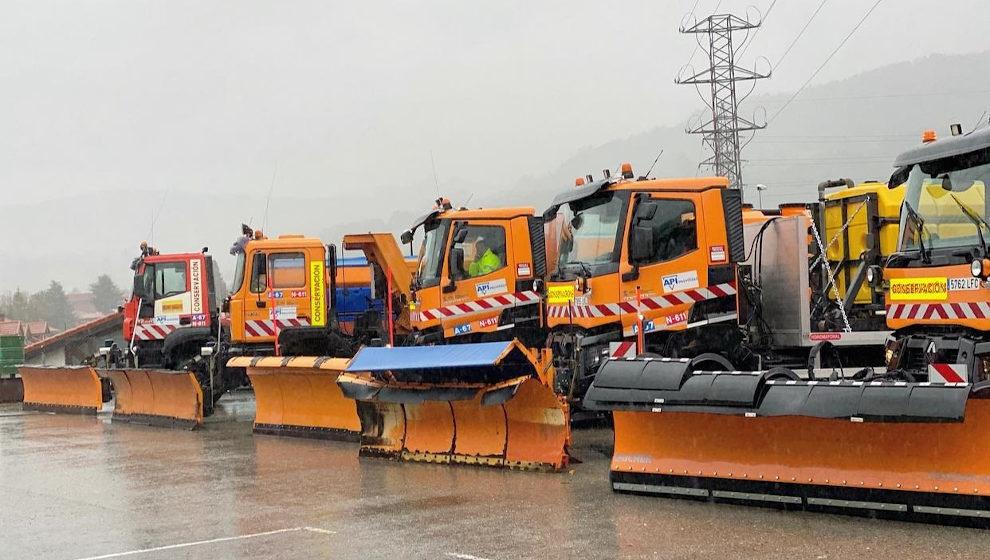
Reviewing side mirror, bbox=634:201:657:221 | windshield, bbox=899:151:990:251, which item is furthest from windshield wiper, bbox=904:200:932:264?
side mirror, bbox=634:201:657:221

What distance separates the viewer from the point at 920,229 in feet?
28.9

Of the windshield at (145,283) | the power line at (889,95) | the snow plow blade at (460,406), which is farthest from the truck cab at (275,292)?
the power line at (889,95)

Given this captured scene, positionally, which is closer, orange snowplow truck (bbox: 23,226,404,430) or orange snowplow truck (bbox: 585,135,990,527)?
orange snowplow truck (bbox: 585,135,990,527)

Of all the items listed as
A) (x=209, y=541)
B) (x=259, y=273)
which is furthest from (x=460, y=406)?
(x=259, y=273)

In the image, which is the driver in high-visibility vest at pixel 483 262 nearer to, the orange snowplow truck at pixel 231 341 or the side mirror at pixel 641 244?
the orange snowplow truck at pixel 231 341

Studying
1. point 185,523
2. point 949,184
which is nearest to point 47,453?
point 185,523

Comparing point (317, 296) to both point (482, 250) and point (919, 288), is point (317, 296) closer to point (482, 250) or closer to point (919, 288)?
point (482, 250)

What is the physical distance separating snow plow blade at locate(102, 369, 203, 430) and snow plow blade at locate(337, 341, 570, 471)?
5452mm

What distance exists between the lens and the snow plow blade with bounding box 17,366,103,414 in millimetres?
20344

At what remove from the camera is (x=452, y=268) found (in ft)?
50.8

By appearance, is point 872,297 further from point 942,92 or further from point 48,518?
point 942,92

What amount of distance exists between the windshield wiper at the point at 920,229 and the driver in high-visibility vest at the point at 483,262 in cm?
721

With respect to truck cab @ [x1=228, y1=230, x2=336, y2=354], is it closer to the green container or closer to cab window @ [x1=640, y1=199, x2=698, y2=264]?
cab window @ [x1=640, y1=199, x2=698, y2=264]

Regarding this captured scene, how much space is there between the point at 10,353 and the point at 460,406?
20.2 meters
